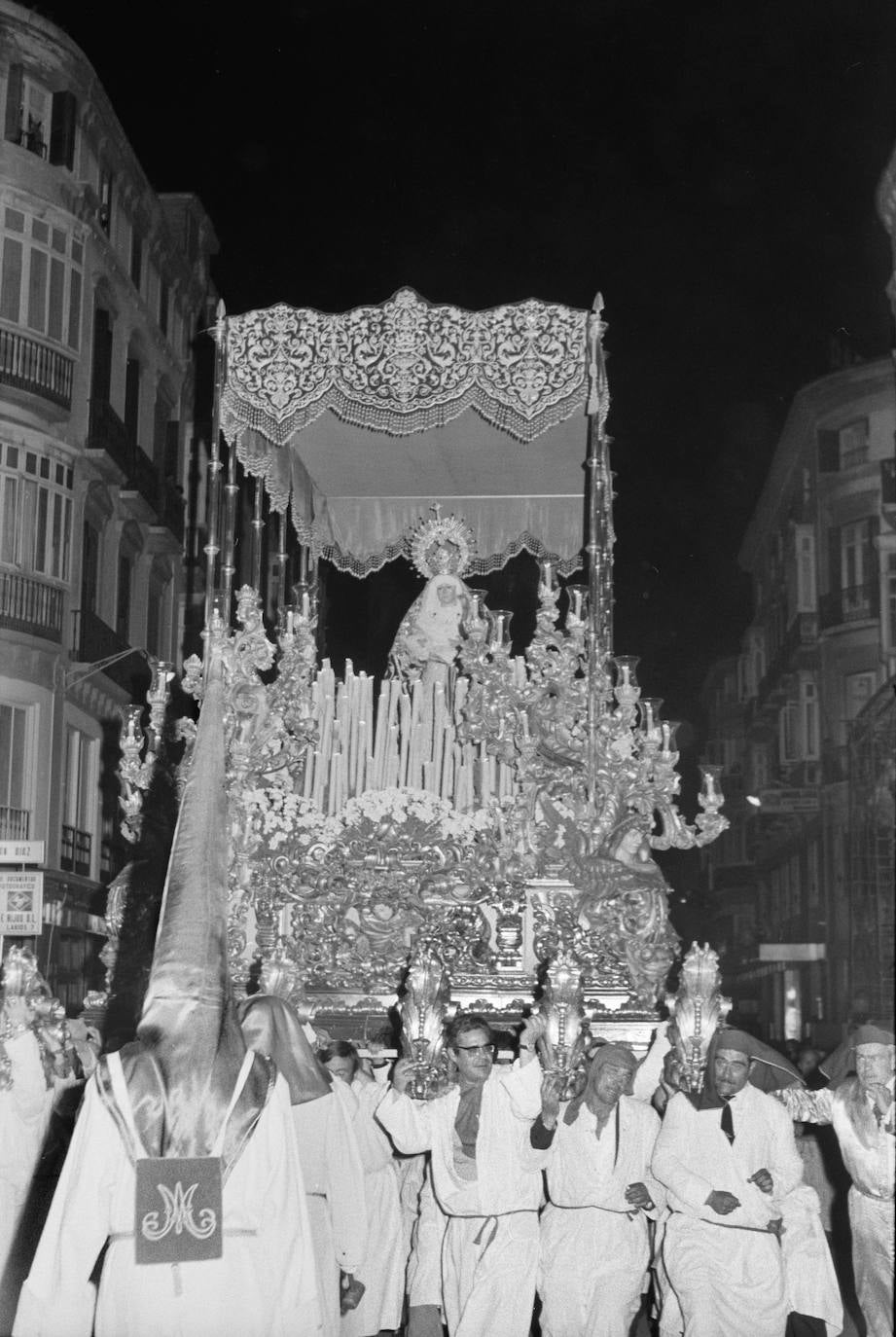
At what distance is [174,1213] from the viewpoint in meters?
4.36

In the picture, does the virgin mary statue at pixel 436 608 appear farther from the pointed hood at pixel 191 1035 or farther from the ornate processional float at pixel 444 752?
the pointed hood at pixel 191 1035

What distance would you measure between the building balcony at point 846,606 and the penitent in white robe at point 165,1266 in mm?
21324

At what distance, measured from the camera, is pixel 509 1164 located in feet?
22.7

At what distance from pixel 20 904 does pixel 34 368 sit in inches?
268

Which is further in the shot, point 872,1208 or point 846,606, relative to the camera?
point 846,606

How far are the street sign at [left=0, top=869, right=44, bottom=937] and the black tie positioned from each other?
555 cm

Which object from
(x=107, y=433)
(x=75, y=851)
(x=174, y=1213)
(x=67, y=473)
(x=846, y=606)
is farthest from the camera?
(x=846, y=606)

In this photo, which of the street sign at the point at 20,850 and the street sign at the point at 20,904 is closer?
the street sign at the point at 20,904

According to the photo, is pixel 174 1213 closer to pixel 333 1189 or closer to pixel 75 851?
pixel 333 1189

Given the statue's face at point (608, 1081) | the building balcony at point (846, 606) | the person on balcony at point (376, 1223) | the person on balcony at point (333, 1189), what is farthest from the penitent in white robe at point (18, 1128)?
the building balcony at point (846, 606)

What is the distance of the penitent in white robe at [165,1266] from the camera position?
430 centimetres

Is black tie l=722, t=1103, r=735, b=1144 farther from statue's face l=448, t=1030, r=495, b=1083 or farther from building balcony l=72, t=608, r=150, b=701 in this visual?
building balcony l=72, t=608, r=150, b=701

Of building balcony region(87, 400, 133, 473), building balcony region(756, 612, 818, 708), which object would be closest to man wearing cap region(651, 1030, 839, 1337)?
building balcony region(87, 400, 133, 473)

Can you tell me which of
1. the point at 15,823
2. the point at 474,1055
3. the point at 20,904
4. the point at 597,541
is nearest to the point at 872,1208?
the point at 474,1055
